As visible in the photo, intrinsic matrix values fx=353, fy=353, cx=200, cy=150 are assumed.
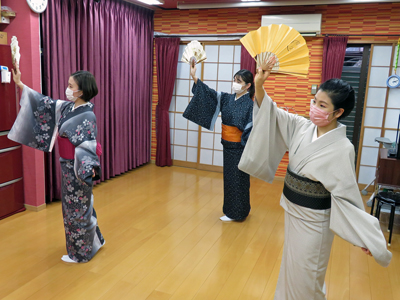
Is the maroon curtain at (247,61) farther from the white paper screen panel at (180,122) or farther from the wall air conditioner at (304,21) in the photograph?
the white paper screen panel at (180,122)

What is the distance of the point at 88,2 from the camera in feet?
14.4

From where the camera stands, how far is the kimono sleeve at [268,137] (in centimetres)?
199

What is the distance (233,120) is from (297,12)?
2463 mm

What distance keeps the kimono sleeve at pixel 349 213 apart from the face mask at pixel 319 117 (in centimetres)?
16

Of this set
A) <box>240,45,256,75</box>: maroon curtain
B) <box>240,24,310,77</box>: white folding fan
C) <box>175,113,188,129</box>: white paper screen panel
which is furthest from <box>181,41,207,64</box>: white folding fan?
<box>175,113,188,129</box>: white paper screen panel

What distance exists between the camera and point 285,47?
201 cm

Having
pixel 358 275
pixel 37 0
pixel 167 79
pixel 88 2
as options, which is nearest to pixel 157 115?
pixel 167 79

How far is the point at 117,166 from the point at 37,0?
2.49 meters

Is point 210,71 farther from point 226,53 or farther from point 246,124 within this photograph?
point 246,124

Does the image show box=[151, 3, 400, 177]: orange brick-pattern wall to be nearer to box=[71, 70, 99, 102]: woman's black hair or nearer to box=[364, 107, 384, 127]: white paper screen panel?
box=[364, 107, 384, 127]: white paper screen panel

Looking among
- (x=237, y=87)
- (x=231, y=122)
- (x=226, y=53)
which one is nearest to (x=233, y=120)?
(x=231, y=122)

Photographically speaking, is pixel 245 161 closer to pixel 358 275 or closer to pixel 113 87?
pixel 358 275

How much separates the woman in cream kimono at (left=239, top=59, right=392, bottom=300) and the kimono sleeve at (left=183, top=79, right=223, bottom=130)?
179 centimetres

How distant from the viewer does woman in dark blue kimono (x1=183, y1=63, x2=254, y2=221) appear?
359cm
